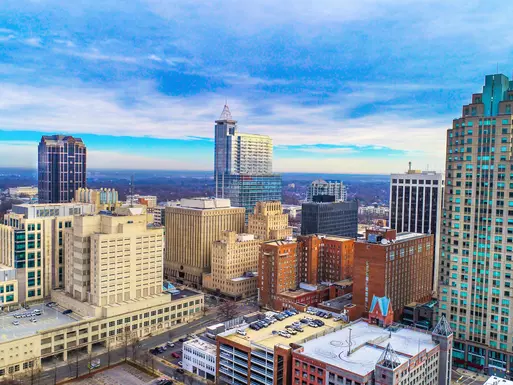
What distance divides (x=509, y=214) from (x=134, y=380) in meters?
78.8

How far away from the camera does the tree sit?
385 feet

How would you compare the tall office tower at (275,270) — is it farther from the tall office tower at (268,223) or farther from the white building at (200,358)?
the white building at (200,358)

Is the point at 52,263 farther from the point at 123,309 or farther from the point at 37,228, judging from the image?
the point at 123,309

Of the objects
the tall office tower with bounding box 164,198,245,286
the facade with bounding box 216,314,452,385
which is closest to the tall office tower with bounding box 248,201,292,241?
the tall office tower with bounding box 164,198,245,286

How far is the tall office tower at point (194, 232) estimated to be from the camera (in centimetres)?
15638

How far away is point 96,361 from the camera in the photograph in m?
91.3

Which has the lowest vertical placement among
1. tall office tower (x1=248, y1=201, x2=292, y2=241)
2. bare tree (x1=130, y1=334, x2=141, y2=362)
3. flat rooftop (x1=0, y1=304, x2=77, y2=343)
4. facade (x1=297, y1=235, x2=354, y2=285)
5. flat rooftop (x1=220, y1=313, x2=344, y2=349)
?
bare tree (x1=130, y1=334, x2=141, y2=362)

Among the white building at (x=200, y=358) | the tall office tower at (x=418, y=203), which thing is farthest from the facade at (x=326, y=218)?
the white building at (x=200, y=358)

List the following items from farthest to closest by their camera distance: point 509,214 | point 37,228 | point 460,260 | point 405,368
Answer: point 37,228 < point 460,260 < point 509,214 < point 405,368

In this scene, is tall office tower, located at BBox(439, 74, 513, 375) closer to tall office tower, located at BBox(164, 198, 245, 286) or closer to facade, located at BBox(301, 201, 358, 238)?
tall office tower, located at BBox(164, 198, 245, 286)

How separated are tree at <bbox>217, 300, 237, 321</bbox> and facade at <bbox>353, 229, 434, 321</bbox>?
32651 mm

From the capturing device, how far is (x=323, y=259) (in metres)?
141

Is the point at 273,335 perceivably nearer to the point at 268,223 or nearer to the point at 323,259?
the point at 323,259

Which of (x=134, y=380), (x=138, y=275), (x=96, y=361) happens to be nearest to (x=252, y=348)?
(x=134, y=380)
